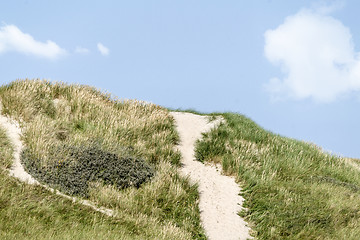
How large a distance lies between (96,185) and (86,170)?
0.55 metres

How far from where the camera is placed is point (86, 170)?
9703 mm

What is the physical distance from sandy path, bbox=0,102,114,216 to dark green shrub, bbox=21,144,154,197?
0.17 meters

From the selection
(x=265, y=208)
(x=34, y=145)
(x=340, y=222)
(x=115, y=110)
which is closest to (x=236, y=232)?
(x=265, y=208)

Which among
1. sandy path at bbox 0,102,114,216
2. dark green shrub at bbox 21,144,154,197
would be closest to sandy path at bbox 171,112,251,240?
dark green shrub at bbox 21,144,154,197

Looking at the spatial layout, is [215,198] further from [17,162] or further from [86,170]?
[17,162]

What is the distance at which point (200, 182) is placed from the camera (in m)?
11.0

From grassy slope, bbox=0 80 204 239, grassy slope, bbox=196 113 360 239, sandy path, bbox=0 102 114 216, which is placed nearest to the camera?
grassy slope, bbox=0 80 204 239

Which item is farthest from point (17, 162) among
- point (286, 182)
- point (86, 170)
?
point (286, 182)

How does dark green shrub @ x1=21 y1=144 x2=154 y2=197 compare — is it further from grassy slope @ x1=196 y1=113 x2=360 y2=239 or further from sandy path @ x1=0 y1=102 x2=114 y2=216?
grassy slope @ x1=196 y1=113 x2=360 y2=239

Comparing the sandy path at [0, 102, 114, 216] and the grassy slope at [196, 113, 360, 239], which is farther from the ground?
the grassy slope at [196, 113, 360, 239]

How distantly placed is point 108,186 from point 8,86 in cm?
653

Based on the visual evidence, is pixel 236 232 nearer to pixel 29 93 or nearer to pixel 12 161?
pixel 12 161

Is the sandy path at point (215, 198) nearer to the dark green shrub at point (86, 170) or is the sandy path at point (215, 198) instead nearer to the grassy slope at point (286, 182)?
the grassy slope at point (286, 182)

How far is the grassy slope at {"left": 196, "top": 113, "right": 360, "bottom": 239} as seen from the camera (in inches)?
368
